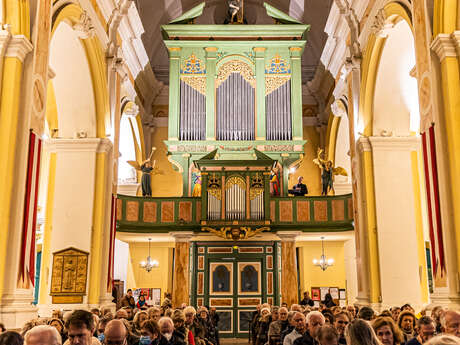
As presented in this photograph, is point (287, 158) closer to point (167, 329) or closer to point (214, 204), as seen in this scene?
point (214, 204)

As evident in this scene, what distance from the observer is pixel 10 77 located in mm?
8102

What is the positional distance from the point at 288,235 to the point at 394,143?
15.3ft

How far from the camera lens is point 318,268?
20438 millimetres

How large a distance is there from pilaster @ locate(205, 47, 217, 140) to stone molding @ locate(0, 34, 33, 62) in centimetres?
977

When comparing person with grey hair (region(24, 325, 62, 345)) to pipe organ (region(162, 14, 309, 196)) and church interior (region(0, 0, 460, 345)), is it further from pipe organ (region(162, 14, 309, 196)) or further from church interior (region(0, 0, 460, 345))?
pipe organ (region(162, 14, 309, 196))

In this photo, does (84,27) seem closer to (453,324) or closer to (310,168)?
(453,324)

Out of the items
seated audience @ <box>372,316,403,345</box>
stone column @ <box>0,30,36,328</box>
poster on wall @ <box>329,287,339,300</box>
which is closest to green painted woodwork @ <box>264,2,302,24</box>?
poster on wall @ <box>329,287,339,300</box>

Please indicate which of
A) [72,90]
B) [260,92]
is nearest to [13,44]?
[72,90]

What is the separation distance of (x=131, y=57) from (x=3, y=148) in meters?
9.31

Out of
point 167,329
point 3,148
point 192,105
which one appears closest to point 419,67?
point 167,329

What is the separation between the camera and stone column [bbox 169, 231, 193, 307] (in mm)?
16078

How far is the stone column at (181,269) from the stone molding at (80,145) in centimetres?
417

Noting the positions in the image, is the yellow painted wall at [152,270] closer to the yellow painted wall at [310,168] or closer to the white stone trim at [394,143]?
the yellow painted wall at [310,168]

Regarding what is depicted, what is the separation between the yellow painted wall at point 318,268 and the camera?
2022cm
